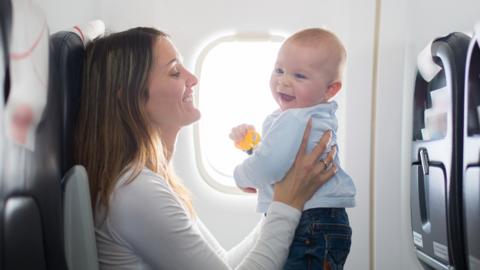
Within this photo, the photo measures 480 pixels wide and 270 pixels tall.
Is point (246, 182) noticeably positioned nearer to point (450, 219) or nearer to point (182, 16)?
point (450, 219)

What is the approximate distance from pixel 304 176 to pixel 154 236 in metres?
0.48

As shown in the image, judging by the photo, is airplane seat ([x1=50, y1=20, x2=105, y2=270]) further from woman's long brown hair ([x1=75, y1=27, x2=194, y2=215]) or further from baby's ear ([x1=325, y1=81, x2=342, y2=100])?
baby's ear ([x1=325, y1=81, x2=342, y2=100])

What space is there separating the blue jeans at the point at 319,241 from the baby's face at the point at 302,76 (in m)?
0.35

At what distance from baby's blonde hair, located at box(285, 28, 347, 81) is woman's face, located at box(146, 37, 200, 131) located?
0.38 metres

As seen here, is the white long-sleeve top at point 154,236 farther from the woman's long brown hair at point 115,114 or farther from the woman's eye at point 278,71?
the woman's eye at point 278,71

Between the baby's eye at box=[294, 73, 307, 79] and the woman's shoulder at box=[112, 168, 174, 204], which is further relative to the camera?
the baby's eye at box=[294, 73, 307, 79]

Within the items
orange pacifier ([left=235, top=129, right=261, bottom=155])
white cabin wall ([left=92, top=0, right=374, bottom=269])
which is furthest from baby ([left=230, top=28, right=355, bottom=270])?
white cabin wall ([left=92, top=0, right=374, bottom=269])

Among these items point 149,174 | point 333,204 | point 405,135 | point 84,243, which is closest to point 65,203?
point 84,243

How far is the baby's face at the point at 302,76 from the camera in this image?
149 cm

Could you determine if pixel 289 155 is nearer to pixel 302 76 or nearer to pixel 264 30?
pixel 302 76

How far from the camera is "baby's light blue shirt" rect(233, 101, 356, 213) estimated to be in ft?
Answer: 4.77

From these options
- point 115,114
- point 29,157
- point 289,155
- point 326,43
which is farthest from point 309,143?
point 29,157

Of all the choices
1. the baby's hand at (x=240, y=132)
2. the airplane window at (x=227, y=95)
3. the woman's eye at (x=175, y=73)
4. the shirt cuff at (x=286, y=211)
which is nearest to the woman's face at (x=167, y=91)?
the woman's eye at (x=175, y=73)

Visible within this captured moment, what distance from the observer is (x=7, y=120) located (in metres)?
0.70
